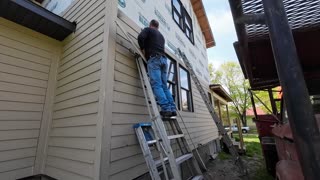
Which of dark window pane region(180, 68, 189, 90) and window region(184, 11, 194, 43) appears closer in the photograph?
dark window pane region(180, 68, 189, 90)

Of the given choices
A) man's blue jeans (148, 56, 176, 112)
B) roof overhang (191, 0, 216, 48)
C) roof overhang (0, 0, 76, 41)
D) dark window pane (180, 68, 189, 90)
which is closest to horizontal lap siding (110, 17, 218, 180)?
man's blue jeans (148, 56, 176, 112)

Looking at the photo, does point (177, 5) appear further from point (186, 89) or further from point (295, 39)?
point (295, 39)

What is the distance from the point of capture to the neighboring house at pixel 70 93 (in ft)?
9.05

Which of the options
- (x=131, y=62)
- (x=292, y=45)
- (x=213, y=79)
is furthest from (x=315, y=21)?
(x=213, y=79)

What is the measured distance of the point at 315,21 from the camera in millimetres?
2260

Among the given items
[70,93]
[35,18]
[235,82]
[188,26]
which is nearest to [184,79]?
[188,26]

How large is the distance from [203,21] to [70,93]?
10.3 metres

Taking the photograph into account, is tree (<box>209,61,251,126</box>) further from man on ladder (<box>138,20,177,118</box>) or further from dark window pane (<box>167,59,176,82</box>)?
man on ladder (<box>138,20,177,118</box>)

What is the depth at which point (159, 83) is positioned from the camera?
3.08 metres

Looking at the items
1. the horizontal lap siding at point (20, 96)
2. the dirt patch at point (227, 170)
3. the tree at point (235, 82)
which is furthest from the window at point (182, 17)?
the tree at point (235, 82)

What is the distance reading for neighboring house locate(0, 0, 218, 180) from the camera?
9.05 ft

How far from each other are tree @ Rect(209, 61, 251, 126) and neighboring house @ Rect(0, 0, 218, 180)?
30.9m

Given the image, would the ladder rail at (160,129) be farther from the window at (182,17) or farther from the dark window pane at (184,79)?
the window at (182,17)

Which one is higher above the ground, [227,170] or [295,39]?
[295,39]
